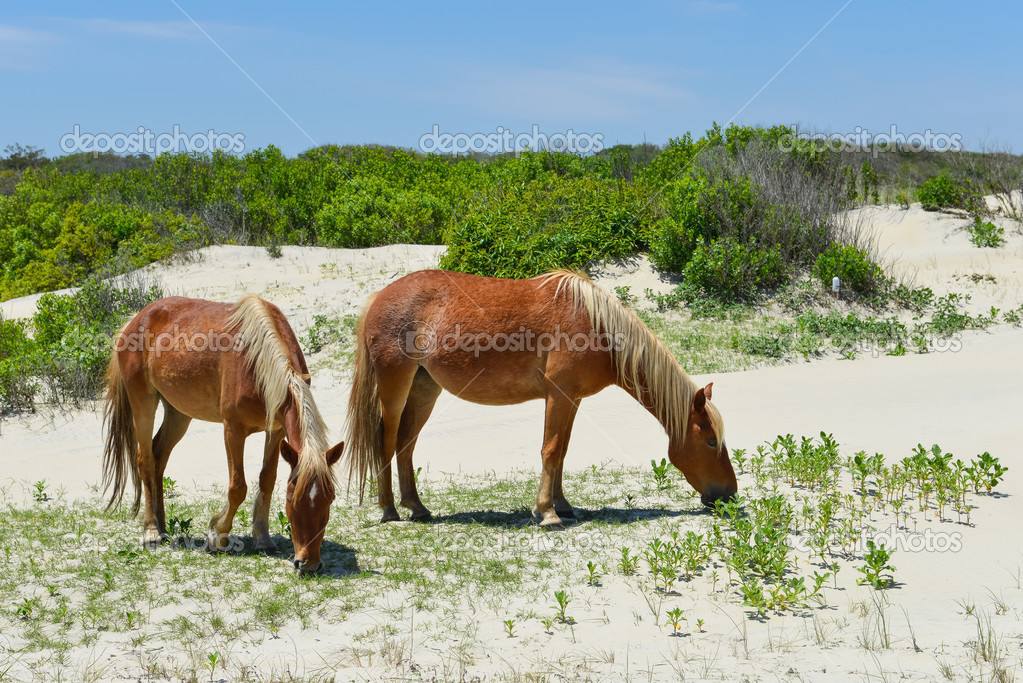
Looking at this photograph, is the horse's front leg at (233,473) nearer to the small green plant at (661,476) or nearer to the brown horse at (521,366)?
the brown horse at (521,366)

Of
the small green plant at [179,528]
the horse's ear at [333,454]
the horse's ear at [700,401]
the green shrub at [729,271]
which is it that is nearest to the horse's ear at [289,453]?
the horse's ear at [333,454]

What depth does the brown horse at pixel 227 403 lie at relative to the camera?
5324 millimetres

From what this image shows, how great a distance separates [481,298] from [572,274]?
75 cm

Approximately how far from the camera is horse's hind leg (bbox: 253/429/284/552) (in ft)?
19.3

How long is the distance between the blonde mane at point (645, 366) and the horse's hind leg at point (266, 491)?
96.1 inches

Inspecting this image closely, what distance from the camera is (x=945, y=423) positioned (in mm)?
8867

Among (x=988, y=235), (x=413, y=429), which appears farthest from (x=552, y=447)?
(x=988, y=235)

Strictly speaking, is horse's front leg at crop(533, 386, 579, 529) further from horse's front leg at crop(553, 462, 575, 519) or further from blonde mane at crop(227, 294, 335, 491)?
blonde mane at crop(227, 294, 335, 491)

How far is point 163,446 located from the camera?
267 inches

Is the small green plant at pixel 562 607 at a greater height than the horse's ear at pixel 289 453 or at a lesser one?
lesser

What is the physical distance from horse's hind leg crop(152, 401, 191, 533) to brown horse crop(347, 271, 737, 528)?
4.39 ft

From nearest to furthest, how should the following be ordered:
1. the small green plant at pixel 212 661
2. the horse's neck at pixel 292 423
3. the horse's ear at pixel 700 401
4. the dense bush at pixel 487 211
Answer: the small green plant at pixel 212 661 < the horse's neck at pixel 292 423 < the horse's ear at pixel 700 401 < the dense bush at pixel 487 211

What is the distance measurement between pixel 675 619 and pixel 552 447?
79.0 inches

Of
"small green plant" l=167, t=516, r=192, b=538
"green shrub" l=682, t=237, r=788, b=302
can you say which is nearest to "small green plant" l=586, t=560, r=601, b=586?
"small green plant" l=167, t=516, r=192, b=538
